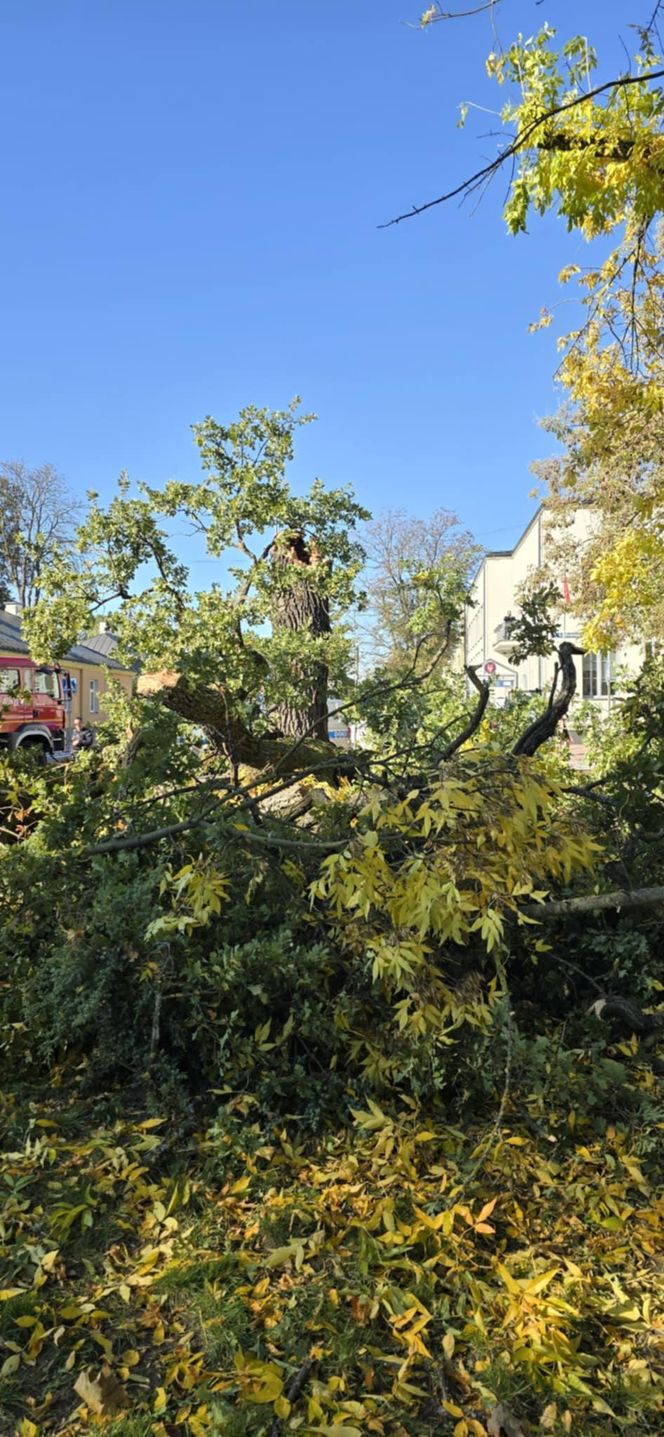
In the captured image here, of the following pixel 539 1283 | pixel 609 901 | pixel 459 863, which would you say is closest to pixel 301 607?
pixel 609 901

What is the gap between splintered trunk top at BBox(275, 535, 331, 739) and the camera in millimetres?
8570

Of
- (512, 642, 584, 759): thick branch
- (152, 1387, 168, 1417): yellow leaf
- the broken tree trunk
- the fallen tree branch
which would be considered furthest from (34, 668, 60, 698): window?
(152, 1387, 168, 1417): yellow leaf

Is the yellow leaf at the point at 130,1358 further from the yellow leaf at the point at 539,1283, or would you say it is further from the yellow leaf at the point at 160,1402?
the yellow leaf at the point at 539,1283

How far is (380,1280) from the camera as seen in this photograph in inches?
81.1

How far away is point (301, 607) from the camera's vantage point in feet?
A: 29.9

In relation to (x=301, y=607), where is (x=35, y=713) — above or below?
below

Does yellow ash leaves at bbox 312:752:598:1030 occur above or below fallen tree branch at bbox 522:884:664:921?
above

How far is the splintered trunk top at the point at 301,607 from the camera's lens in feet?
28.1

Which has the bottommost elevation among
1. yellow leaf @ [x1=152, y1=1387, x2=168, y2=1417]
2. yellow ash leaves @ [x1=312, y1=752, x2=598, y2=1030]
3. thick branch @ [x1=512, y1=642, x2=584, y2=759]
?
yellow leaf @ [x1=152, y1=1387, x2=168, y2=1417]

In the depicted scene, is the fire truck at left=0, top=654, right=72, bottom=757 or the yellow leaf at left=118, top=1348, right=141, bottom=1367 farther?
the fire truck at left=0, top=654, right=72, bottom=757

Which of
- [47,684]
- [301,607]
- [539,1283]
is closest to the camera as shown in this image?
[539,1283]

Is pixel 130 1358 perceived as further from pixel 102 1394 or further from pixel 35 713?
pixel 35 713

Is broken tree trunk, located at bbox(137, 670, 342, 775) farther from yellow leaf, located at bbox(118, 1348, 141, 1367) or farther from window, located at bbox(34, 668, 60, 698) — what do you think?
window, located at bbox(34, 668, 60, 698)

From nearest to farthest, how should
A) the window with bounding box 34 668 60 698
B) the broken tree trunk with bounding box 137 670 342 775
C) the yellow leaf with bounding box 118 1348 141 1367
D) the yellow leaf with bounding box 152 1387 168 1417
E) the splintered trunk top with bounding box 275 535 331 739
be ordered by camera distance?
the yellow leaf with bounding box 152 1387 168 1417 < the yellow leaf with bounding box 118 1348 141 1367 < the broken tree trunk with bounding box 137 670 342 775 < the splintered trunk top with bounding box 275 535 331 739 < the window with bounding box 34 668 60 698
